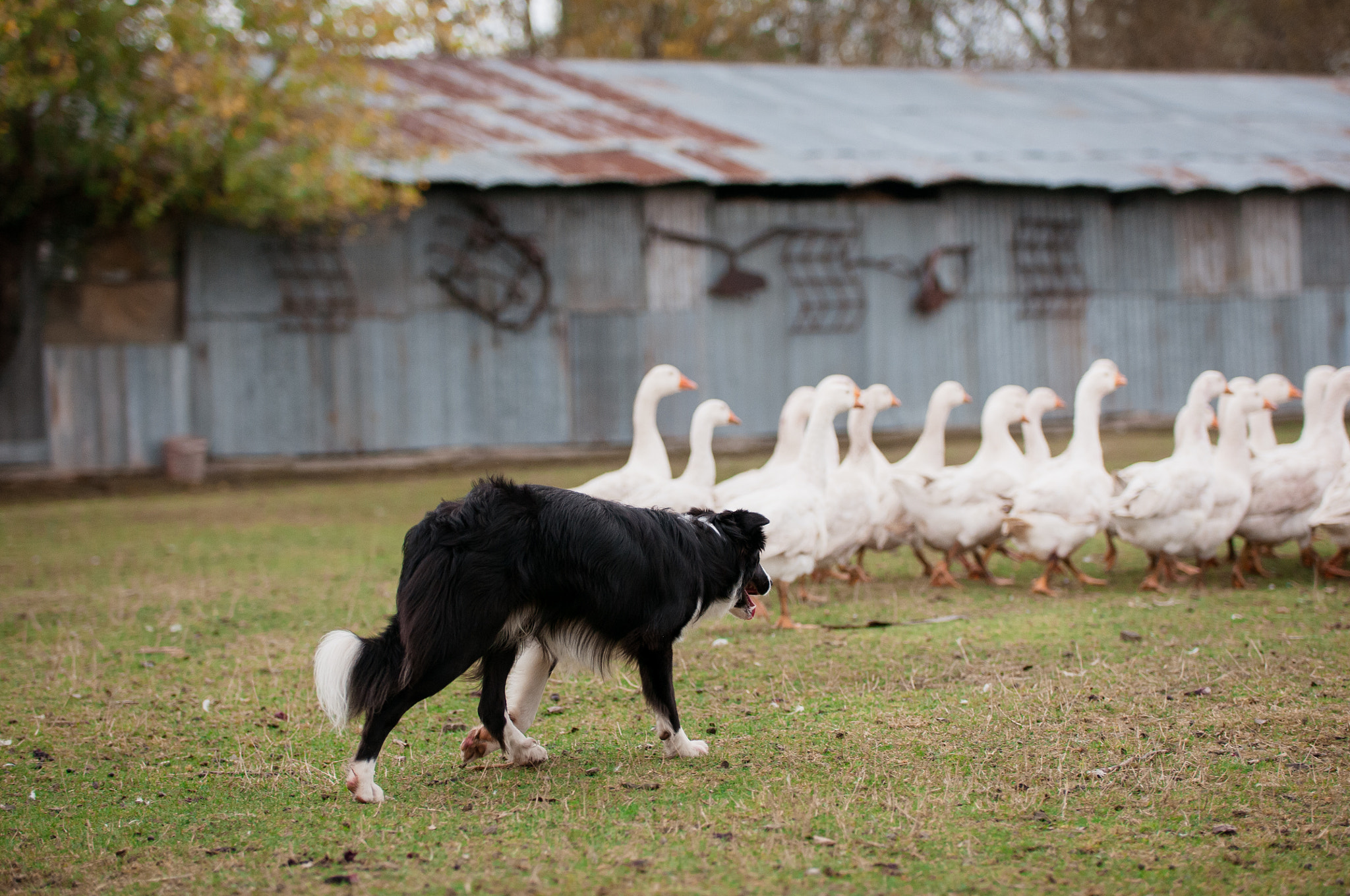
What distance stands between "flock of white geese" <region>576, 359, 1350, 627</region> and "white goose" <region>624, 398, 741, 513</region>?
0.5 inches

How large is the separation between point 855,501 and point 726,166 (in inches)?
385

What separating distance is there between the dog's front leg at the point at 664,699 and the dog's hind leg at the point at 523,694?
1.18 ft

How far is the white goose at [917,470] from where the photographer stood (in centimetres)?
825

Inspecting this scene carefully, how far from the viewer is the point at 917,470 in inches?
348

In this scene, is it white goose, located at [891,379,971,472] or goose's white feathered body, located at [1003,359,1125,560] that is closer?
goose's white feathered body, located at [1003,359,1125,560]

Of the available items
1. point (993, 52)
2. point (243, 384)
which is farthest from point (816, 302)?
point (993, 52)

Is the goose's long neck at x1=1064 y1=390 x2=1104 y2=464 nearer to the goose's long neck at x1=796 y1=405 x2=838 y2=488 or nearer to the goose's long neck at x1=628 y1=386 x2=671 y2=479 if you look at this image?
the goose's long neck at x1=796 y1=405 x2=838 y2=488

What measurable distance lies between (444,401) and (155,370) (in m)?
3.65

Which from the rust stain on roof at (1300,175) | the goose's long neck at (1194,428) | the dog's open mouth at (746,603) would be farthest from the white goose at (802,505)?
the rust stain on roof at (1300,175)

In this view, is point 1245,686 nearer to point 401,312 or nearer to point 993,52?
point 401,312

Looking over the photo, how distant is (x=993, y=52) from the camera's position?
3303cm

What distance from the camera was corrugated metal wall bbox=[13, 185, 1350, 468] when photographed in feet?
51.7

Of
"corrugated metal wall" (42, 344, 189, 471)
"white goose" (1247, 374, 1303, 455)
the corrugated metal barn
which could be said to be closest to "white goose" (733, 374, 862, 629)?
"white goose" (1247, 374, 1303, 455)

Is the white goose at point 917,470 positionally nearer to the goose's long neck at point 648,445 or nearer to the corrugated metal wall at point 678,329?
the goose's long neck at point 648,445
